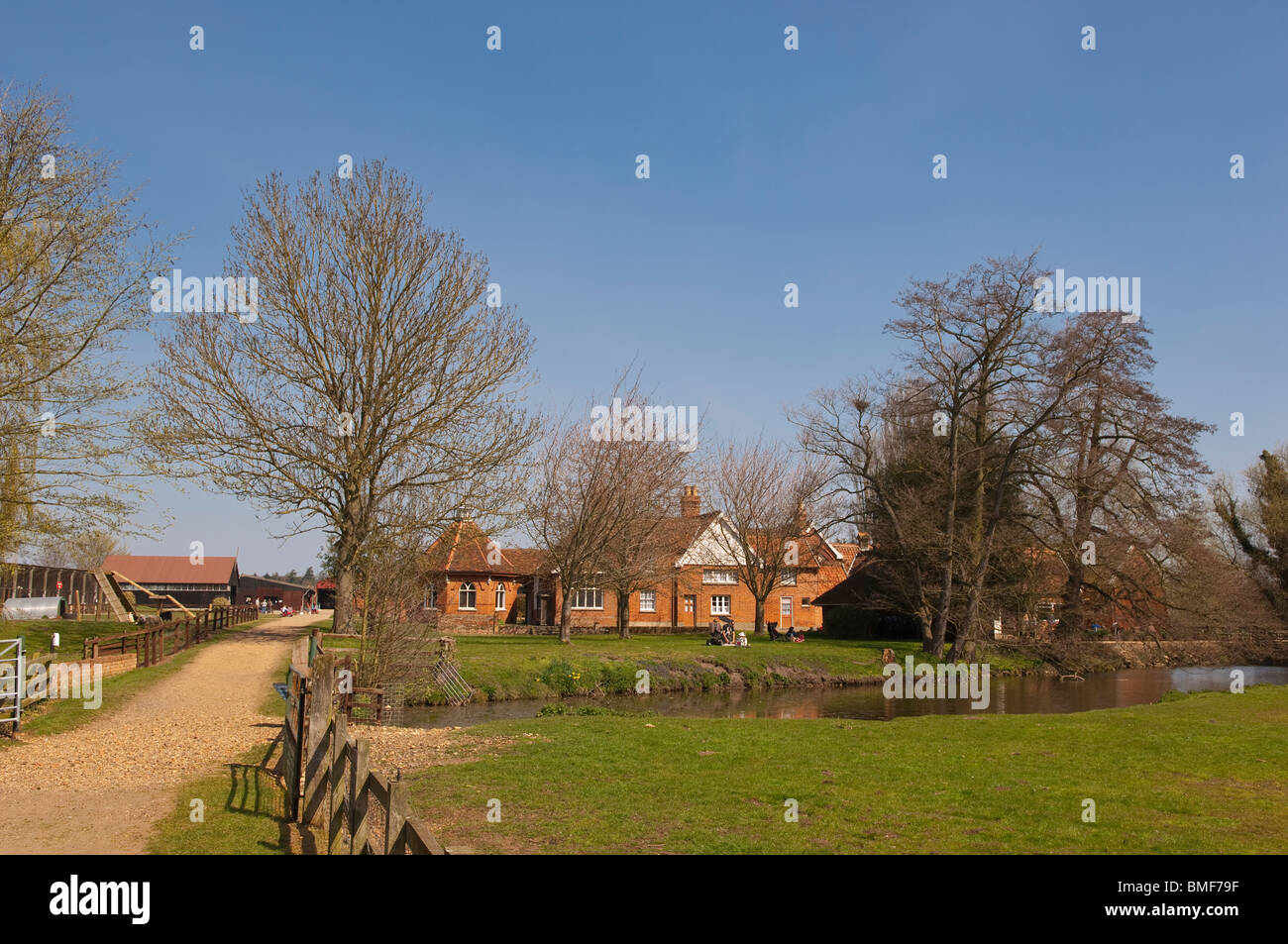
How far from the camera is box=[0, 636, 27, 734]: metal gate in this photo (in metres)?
15.0

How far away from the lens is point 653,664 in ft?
103

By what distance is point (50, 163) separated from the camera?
20.9m

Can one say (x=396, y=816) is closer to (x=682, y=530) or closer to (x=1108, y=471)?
(x=1108, y=471)

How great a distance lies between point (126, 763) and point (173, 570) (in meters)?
87.9

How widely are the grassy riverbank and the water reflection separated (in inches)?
33.6

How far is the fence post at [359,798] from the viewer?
753 centimetres

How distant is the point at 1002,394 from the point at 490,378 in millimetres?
20535

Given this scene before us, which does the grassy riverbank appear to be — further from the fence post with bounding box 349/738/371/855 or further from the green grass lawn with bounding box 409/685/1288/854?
the fence post with bounding box 349/738/371/855

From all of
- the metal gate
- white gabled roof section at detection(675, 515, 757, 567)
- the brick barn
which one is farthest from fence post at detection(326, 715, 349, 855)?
the brick barn

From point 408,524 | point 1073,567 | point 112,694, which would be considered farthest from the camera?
point 1073,567
